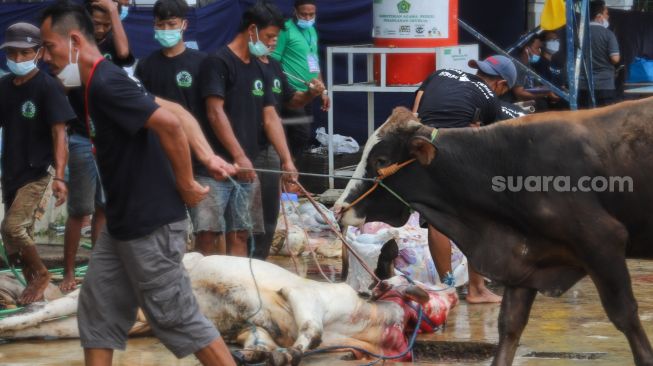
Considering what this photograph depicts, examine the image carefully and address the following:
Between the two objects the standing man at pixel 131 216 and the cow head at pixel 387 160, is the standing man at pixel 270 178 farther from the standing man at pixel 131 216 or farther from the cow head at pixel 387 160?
the standing man at pixel 131 216

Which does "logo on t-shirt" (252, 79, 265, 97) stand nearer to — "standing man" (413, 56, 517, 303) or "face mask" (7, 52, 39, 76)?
"standing man" (413, 56, 517, 303)

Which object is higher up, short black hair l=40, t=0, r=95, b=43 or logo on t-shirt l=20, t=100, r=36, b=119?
short black hair l=40, t=0, r=95, b=43

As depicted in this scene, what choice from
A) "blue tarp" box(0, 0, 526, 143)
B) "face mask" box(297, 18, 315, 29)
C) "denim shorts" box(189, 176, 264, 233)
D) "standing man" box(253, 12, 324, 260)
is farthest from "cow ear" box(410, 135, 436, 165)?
"blue tarp" box(0, 0, 526, 143)

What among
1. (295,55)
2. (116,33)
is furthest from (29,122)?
(295,55)

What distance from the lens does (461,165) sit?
6949 millimetres

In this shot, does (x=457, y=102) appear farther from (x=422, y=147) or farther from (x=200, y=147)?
(x=200, y=147)

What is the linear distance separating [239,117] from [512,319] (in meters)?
2.61

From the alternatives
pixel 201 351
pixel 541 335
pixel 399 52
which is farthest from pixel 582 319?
pixel 399 52

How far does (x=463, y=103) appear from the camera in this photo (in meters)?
8.42

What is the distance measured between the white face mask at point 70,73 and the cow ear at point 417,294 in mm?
2648

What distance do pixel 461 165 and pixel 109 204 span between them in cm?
208

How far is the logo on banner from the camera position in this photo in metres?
13.1

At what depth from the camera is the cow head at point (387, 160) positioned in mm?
6984

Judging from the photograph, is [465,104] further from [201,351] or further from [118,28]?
[201,351]
